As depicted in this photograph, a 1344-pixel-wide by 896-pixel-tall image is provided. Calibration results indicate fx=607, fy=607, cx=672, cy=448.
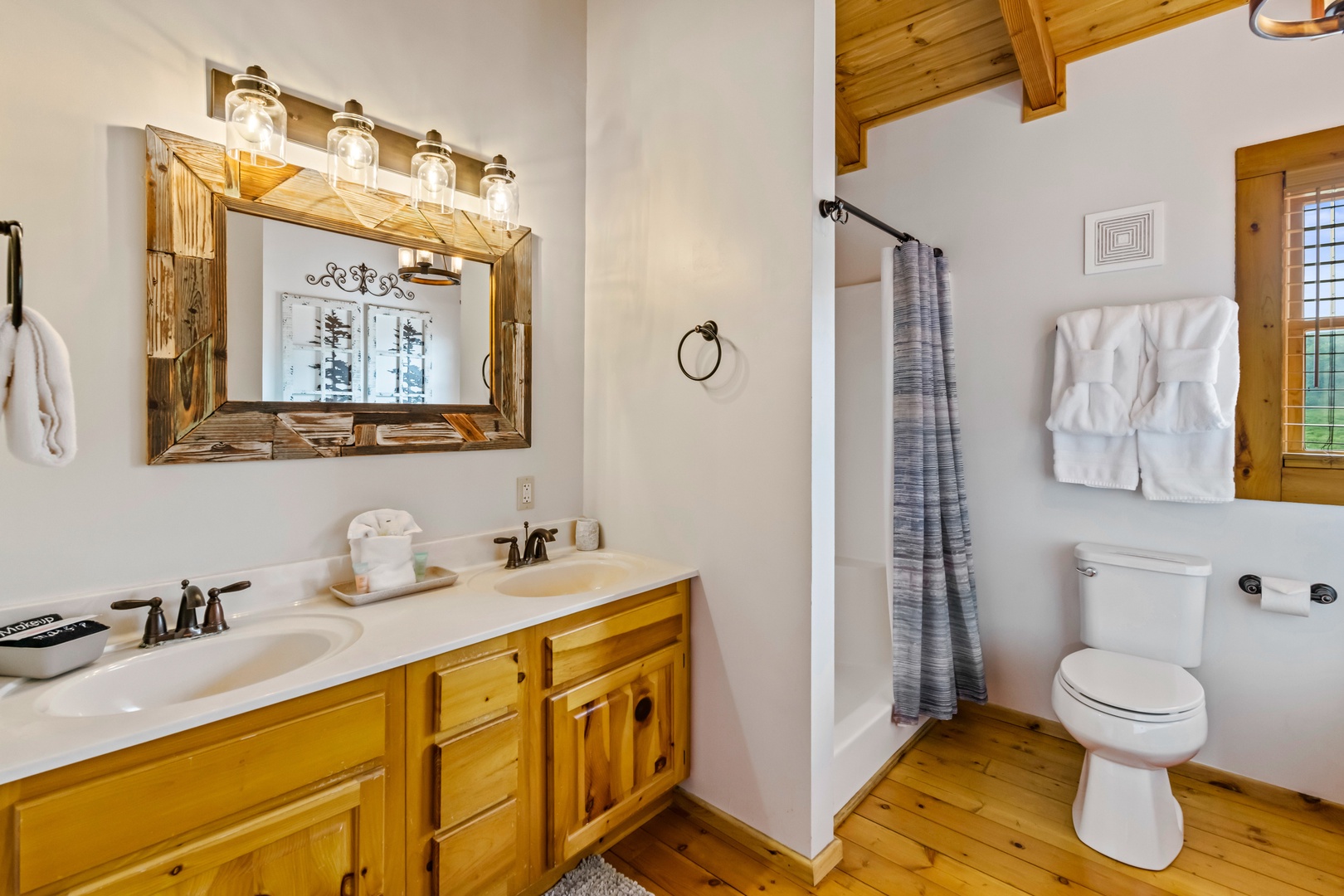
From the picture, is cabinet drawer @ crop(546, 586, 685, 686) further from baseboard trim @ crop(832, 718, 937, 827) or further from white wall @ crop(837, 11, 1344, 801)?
white wall @ crop(837, 11, 1344, 801)

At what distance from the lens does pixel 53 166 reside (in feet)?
4.15

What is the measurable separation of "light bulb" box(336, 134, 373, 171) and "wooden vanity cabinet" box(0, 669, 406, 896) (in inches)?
50.6

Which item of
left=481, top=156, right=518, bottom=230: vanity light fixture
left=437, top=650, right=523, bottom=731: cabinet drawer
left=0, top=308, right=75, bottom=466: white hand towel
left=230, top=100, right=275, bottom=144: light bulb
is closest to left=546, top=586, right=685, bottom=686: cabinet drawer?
Answer: left=437, top=650, right=523, bottom=731: cabinet drawer

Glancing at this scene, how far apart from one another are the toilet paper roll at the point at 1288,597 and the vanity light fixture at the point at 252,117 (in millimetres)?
3146

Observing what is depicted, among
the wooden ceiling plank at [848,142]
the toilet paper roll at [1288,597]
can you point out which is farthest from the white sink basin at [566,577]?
the wooden ceiling plank at [848,142]

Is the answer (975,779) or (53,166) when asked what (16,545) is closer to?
(53,166)

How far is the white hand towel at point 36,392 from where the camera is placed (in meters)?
0.98

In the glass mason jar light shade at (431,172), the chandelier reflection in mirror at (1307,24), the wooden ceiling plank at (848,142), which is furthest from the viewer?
the wooden ceiling plank at (848,142)

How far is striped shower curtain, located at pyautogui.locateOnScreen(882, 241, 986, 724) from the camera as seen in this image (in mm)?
2205

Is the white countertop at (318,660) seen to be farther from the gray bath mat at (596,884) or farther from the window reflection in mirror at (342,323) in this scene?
the gray bath mat at (596,884)

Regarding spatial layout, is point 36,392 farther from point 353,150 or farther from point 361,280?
point 353,150

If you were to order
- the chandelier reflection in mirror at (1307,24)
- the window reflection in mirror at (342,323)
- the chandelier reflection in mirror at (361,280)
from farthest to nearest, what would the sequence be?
the chandelier reflection in mirror at (361,280), the window reflection in mirror at (342,323), the chandelier reflection in mirror at (1307,24)

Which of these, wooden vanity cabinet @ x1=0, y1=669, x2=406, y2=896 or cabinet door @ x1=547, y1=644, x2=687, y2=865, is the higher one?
wooden vanity cabinet @ x1=0, y1=669, x2=406, y2=896

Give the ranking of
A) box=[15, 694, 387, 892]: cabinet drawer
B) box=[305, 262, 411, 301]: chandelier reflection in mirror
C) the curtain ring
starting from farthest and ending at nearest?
1. the curtain ring
2. box=[305, 262, 411, 301]: chandelier reflection in mirror
3. box=[15, 694, 387, 892]: cabinet drawer
